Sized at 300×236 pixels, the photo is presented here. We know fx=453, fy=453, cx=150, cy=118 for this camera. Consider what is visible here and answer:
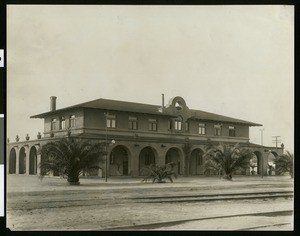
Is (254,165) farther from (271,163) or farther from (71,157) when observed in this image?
(71,157)

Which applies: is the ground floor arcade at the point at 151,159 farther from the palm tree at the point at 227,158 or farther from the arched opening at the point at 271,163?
the palm tree at the point at 227,158

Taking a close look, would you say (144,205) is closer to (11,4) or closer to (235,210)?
(235,210)

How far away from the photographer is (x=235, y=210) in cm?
1703

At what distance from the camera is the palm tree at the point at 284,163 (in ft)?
60.2

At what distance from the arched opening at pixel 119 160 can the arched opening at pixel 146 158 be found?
765mm

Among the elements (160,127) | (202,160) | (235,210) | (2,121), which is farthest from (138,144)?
(2,121)

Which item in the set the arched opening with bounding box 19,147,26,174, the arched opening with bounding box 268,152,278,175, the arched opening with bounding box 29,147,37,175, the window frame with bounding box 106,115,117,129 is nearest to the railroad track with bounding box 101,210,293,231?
the arched opening with bounding box 268,152,278,175

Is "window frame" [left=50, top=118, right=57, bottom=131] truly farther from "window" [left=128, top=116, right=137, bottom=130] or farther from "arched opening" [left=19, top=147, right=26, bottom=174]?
"window" [left=128, top=116, right=137, bottom=130]

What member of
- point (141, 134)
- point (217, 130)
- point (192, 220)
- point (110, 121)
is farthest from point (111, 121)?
point (192, 220)

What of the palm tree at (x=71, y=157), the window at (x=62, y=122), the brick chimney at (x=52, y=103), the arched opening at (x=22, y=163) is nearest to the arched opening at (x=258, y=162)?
the palm tree at (x=71, y=157)

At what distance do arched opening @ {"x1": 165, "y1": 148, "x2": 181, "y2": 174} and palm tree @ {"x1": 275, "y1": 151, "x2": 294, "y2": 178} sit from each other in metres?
4.69

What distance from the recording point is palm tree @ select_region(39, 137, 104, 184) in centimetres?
1988
